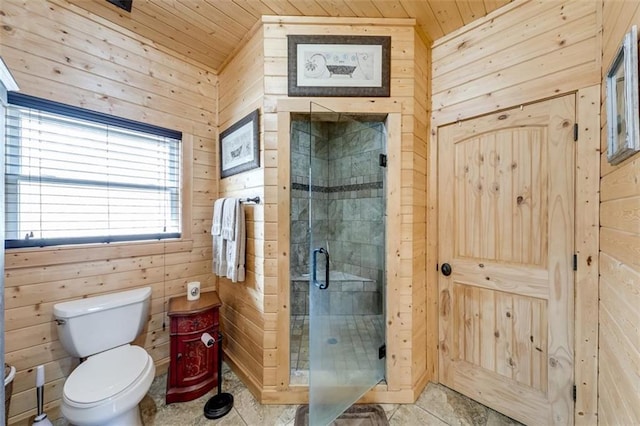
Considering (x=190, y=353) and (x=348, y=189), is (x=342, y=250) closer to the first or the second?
(x=348, y=189)

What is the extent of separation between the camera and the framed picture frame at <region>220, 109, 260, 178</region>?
1796mm

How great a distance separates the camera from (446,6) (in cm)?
157

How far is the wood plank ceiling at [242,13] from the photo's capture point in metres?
1.57

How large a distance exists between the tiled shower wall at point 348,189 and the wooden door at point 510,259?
1.61ft

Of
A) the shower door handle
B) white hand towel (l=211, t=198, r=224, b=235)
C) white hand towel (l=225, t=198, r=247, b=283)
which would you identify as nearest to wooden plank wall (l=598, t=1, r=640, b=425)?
the shower door handle

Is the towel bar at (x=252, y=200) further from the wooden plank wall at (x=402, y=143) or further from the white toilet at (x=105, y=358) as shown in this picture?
the white toilet at (x=105, y=358)

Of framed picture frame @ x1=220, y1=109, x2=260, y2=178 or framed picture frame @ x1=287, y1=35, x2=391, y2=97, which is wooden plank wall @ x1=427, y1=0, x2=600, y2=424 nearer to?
framed picture frame @ x1=287, y1=35, x2=391, y2=97

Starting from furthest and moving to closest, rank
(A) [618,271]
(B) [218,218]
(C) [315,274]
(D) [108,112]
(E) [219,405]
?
(B) [218,218], (D) [108,112], (E) [219,405], (C) [315,274], (A) [618,271]

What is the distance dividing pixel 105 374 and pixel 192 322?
1.70 feet

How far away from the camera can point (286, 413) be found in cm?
163

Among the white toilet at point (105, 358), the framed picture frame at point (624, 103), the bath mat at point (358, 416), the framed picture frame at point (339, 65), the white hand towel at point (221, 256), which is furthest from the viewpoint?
the white hand towel at point (221, 256)

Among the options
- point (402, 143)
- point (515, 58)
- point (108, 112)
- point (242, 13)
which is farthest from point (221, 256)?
point (515, 58)

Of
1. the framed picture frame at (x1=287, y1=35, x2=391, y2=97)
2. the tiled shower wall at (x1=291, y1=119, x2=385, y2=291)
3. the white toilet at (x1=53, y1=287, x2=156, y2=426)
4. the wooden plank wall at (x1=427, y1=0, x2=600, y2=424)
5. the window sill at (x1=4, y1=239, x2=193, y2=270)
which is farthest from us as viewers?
the tiled shower wall at (x1=291, y1=119, x2=385, y2=291)

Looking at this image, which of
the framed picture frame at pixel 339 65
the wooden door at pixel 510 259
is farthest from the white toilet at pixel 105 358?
the wooden door at pixel 510 259
